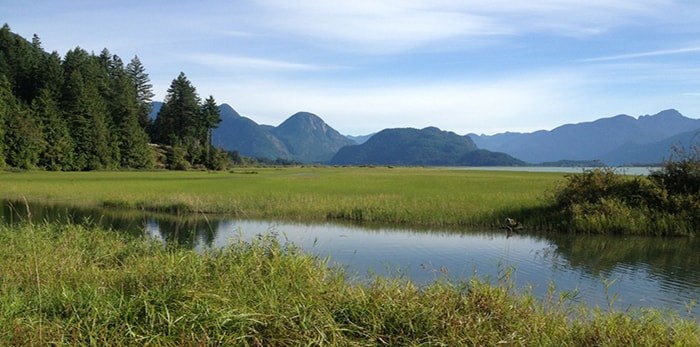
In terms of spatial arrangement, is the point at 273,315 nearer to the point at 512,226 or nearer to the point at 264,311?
the point at 264,311

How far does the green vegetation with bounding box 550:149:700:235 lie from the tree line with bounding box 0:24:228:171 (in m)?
63.9

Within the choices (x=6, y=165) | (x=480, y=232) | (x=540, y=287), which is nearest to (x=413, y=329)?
(x=540, y=287)

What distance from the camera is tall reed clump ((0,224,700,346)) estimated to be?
5.73 meters

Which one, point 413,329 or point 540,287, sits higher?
point 413,329

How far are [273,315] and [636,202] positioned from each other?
68.1 feet

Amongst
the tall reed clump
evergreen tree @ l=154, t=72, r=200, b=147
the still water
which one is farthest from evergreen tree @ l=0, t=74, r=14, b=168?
the tall reed clump

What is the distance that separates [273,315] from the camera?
20.2 feet

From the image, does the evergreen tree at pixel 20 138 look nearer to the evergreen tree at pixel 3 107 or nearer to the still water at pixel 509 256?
the evergreen tree at pixel 3 107

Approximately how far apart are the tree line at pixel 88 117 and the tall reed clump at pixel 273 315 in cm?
6589

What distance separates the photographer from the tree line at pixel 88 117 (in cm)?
6652

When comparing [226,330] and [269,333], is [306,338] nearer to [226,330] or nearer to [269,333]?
[269,333]

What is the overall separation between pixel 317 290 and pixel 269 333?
1.40 meters

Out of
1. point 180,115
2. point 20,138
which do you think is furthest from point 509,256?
point 180,115

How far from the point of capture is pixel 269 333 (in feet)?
19.6
